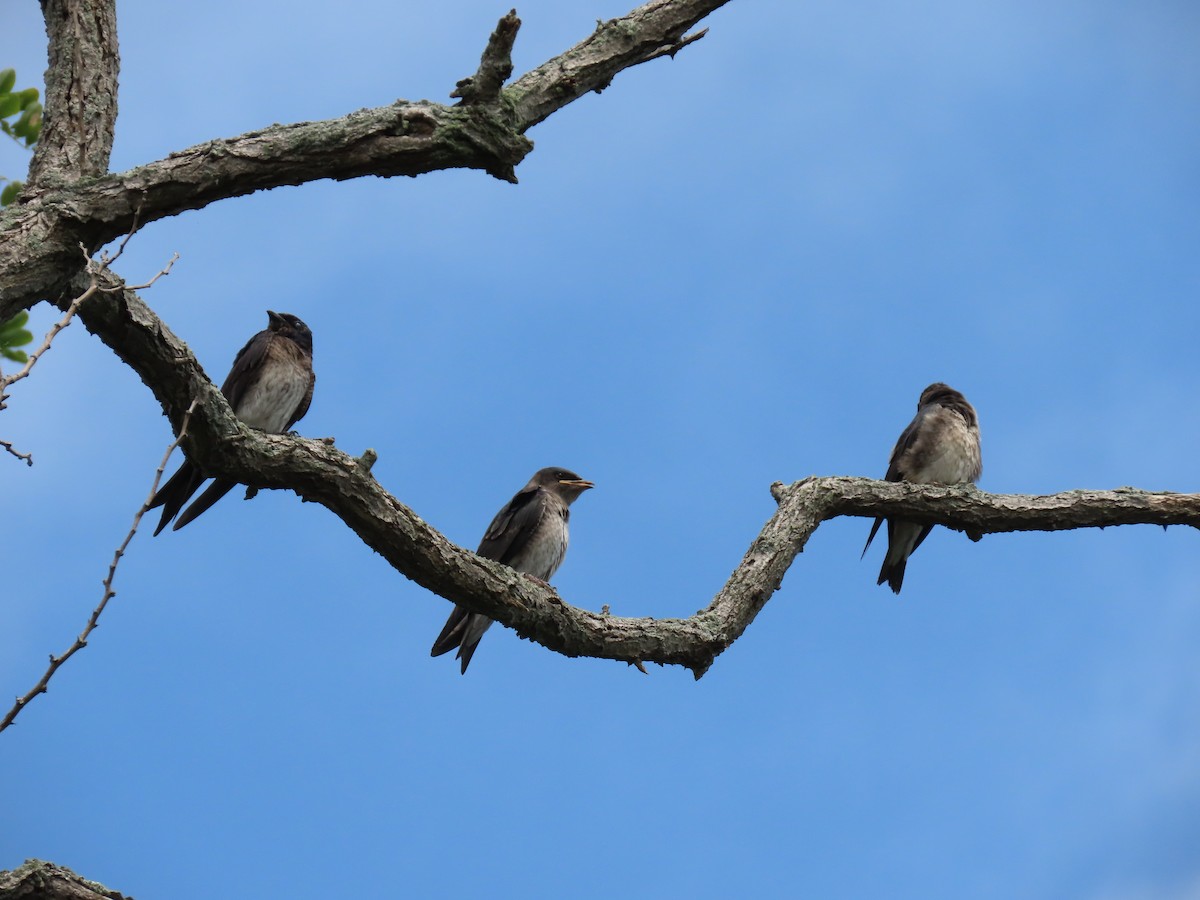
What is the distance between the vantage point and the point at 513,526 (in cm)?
788

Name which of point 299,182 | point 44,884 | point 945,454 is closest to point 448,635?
point 299,182

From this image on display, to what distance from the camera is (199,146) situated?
4.36 meters

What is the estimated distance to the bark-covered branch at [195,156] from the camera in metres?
4.12

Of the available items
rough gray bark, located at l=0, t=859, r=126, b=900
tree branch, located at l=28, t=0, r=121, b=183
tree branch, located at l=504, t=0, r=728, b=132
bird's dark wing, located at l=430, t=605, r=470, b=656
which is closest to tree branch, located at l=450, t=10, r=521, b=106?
tree branch, located at l=504, t=0, r=728, b=132

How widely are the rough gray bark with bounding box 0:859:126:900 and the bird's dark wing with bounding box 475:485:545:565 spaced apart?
4.16 m

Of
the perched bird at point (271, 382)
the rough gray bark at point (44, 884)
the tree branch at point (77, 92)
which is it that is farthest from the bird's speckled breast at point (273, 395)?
the rough gray bark at point (44, 884)

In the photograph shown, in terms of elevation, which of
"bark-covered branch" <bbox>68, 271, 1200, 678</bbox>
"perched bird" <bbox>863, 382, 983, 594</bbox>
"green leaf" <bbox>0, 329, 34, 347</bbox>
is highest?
"perched bird" <bbox>863, 382, 983, 594</bbox>

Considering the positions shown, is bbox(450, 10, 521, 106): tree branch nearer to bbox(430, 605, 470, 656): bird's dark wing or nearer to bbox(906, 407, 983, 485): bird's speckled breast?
bbox(430, 605, 470, 656): bird's dark wing

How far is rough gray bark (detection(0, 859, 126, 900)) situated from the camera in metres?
3.68

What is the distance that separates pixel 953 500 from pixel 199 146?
4.66 m

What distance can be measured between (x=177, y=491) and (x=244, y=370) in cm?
196

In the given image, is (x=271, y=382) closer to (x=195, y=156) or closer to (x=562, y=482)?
(x=562, y=482)

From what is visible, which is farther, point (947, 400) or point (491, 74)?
point (947, 400)

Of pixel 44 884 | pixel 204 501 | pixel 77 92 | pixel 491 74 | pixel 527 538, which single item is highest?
pixel 527 538
